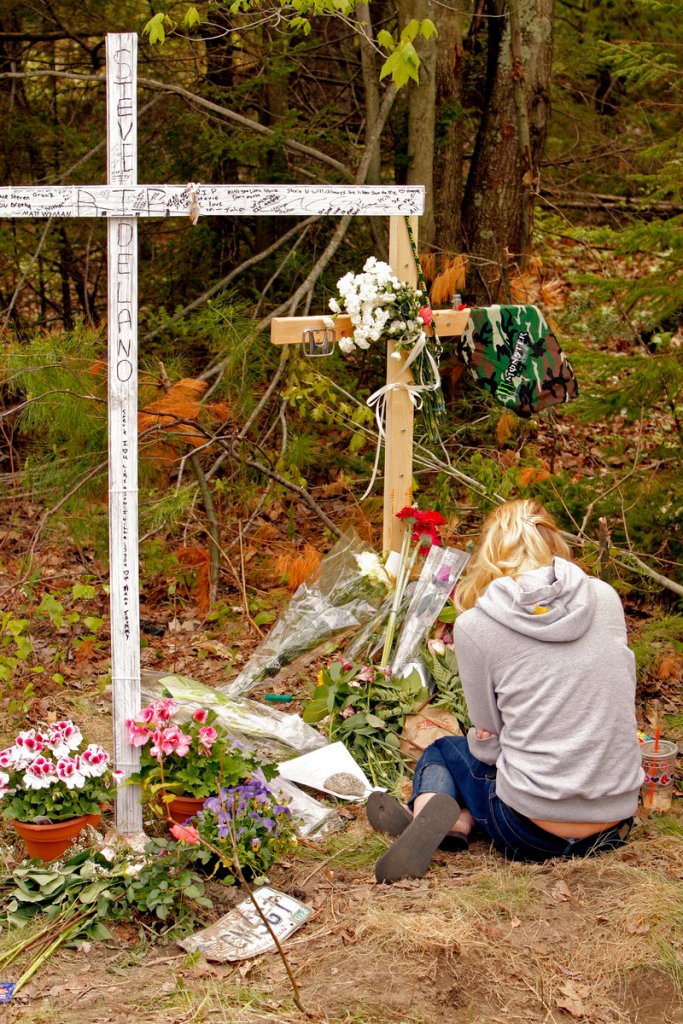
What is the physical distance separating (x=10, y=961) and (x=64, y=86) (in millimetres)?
6187

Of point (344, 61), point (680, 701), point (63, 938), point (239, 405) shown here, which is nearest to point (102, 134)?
point (344, 61)

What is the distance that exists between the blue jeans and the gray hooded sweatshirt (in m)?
0.08

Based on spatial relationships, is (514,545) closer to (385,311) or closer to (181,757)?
(181,757)

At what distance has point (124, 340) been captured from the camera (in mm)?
3266

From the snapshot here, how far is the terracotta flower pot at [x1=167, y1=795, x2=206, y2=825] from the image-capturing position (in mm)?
3217

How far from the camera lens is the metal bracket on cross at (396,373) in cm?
416

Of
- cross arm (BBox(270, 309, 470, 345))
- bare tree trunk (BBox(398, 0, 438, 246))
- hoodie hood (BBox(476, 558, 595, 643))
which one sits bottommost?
hoodie hood (BBox(476, 558, 595, 643))

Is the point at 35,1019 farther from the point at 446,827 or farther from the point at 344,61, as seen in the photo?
the point at 344,61

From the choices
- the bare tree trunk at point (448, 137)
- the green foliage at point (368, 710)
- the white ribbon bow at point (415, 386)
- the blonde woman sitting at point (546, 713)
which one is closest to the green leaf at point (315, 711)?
the green foliage at point (368, 710)

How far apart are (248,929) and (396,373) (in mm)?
2312

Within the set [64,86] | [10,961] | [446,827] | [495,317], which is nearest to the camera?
[10,961]

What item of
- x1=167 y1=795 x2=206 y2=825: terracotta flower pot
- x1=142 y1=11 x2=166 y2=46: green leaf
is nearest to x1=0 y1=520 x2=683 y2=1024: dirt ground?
x1=167 y1=795 x2=206 y2=825: terracotta flower pot

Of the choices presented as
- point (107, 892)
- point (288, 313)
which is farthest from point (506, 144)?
point (107, 892)

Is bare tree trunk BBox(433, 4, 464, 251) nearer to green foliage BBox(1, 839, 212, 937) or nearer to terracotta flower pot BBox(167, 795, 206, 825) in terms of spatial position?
terracotta flower pot BBox(167, 795, 206, 825)
